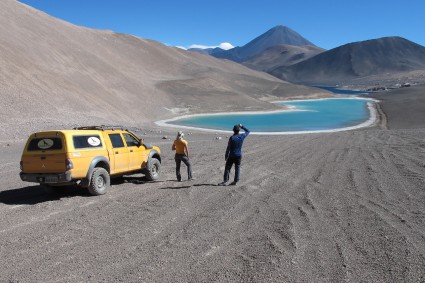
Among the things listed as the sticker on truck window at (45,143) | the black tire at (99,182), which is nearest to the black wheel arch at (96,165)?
the black tire at (99,182)

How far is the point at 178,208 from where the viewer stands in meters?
10.5

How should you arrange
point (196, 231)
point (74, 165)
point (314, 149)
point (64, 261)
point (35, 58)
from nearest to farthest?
point (64, 261)
point (196, 231)
point (74, 165)
point (314, 149)
point (35, 58)

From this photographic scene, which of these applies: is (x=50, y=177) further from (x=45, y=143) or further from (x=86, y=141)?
(x=86, y=141)

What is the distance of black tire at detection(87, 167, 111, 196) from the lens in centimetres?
1186

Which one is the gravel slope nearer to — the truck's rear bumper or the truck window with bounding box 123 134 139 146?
the truck's rear bumper

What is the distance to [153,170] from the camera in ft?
48.9

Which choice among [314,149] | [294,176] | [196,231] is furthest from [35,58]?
[196,231]

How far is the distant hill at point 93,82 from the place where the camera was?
44188 mm

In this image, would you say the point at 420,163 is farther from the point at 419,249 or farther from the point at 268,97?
the point at 268,97

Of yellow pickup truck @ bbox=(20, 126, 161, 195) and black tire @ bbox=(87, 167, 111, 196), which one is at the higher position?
yellow pickup truck @ bbox=(20, 126, 161, 195)

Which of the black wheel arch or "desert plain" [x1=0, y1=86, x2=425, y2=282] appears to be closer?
"desert plain" [x1=0, y1=86, x2=425, y2=282]

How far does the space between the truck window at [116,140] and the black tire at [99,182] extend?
1074mm

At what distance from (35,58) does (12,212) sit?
6215 centimetres

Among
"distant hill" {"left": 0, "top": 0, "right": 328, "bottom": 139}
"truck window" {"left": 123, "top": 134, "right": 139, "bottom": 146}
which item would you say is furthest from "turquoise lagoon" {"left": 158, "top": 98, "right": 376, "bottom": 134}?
"truck window" {"left": 123, "top": 134, "right": 139, "bottom": 146}
